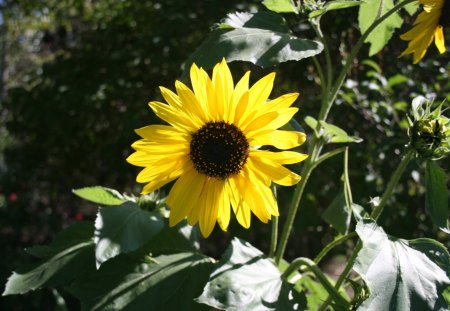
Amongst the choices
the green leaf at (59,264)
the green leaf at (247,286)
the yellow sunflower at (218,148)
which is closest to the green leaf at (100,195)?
the green leaf at (59,264)

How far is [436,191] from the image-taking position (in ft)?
3.80

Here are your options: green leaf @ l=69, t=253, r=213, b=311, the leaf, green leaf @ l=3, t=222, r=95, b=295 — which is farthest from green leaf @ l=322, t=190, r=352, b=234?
green leaf @ l=3, t=222, r=95, b=295

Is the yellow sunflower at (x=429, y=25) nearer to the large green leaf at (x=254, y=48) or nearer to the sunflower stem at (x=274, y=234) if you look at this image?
the large green leaf at (x=254, y=48)

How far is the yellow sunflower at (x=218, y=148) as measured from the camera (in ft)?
3.46

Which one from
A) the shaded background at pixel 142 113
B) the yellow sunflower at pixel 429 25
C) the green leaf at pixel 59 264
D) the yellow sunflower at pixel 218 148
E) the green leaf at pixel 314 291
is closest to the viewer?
the yellow sunflower at pixel 218 148

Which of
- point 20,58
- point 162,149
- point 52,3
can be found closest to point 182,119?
point 162,149

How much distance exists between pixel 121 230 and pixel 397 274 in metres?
0.53

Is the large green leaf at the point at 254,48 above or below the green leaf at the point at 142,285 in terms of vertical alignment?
above

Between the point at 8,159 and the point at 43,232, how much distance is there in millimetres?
642

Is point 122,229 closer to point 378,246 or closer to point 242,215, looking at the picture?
point 242,215

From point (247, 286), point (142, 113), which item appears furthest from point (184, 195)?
point (142, 113)

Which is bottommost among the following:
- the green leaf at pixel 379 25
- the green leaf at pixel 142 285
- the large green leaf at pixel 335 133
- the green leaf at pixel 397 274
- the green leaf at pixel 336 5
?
the green leaf at pixel 142 285

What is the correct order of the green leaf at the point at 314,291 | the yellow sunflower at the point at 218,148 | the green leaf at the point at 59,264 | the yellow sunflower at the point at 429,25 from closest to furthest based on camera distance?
the yellow sunflower at the point at 218,148, the yellow sunflower at the point at 429,25, the green leaf at the point at 59,264, the green leaf at the point at 314,291

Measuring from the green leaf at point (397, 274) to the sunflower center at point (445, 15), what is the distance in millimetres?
462
